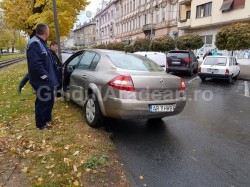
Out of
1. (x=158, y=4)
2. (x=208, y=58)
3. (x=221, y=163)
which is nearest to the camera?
(x=221, y=163)

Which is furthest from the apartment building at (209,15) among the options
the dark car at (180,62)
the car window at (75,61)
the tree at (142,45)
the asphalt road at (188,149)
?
the car window at (75,61)

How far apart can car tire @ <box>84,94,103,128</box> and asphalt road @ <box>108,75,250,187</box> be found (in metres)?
0.42

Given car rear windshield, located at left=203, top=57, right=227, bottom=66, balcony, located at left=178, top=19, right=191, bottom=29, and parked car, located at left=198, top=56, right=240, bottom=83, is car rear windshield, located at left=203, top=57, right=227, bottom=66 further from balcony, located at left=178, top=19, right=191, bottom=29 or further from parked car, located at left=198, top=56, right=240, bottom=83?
balcony, located at left=178, top=19, right=191, bottom=29

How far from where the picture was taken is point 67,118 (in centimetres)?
539

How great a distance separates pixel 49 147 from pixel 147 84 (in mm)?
2004

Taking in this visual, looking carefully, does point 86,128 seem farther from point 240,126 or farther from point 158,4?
point 158,4

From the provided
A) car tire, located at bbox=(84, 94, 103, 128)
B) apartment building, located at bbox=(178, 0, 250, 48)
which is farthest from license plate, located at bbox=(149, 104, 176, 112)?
apartment building, located at bbox=(178, 0, 250, 48)

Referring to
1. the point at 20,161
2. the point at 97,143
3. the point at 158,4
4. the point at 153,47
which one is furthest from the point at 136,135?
the point at 158,4

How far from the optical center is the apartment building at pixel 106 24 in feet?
222

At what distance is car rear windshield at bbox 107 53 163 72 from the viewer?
4.65 meters

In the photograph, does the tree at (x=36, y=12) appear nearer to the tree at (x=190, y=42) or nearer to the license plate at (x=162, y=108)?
the tree at (x=190, y=42)

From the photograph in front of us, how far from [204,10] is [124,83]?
89.8 feet

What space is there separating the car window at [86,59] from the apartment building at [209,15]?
69.9ft

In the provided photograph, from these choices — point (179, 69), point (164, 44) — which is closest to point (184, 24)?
point (164, 44)
